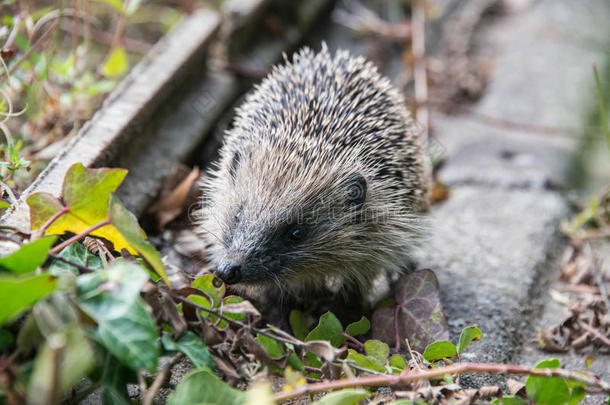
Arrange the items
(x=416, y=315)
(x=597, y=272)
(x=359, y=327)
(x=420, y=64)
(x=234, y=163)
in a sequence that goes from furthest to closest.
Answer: (x=420, y=64) → (x=597, y=272) → (x=234, y=163) → (x=416, y=315) → (x=359, y=327)

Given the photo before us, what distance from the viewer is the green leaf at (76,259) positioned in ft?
7.83

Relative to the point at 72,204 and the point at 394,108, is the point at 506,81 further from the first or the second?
the point at 72,204

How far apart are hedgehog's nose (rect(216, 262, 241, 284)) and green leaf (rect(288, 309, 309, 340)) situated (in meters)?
0.39

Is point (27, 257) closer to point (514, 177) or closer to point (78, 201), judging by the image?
point (78, 201)

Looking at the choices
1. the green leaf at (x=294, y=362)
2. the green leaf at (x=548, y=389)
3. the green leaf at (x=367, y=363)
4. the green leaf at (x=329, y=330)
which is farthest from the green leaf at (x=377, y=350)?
the green leaf at (x=548, y=389)

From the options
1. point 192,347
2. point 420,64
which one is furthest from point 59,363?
point 420,64

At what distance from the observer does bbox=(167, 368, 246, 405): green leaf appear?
217 centimetres

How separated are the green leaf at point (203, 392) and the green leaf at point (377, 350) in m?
0.75

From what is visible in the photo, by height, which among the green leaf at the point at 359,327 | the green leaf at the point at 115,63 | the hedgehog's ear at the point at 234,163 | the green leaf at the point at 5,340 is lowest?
the green leaf at the point at 359,327

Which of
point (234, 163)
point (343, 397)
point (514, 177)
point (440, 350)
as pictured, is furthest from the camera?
point (514, 177)

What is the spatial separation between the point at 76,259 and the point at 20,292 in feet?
2.11

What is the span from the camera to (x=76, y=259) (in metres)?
2.54

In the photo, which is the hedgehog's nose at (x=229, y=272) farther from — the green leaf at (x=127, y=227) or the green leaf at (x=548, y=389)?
the green leaf at (x=548, y=389)

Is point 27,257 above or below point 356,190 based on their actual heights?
below
